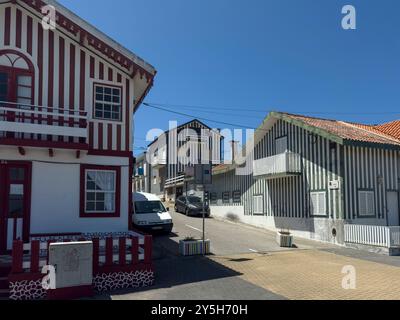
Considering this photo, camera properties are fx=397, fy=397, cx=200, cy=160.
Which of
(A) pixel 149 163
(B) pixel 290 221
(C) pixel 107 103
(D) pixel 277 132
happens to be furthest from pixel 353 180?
(A) pixel 149 163

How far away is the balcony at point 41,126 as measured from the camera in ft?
36.7

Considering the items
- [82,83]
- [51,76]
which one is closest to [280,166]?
[82,83]

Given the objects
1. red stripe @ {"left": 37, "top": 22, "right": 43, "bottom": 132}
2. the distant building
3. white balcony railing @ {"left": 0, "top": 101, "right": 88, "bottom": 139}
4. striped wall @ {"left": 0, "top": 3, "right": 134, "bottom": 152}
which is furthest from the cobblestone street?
the distant building

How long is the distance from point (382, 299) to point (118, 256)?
6074mm

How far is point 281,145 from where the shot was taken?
71.9 ft

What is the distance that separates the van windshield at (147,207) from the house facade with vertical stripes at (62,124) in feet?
19.3

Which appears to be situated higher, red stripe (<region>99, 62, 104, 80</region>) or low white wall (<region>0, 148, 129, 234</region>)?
red stripe (<region>99, 62, 104, 80</region>)

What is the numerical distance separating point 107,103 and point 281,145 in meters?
11.6

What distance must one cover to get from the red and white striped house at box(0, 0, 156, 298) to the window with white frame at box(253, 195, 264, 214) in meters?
12.4

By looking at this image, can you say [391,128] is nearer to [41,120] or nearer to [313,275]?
[313,275]

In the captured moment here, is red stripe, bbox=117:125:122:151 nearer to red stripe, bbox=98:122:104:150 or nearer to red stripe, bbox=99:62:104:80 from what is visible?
red stripe, bbox=98:122:104:150

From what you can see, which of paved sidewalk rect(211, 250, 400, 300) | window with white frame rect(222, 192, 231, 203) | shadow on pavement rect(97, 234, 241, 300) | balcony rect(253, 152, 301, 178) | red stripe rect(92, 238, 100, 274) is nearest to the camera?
paved sidewalk rect(211, 250, 400, 300)

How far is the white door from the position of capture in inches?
746

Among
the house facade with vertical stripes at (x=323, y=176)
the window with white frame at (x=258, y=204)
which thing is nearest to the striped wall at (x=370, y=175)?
the house facade with vertical stripes at (x=323, y=176)
